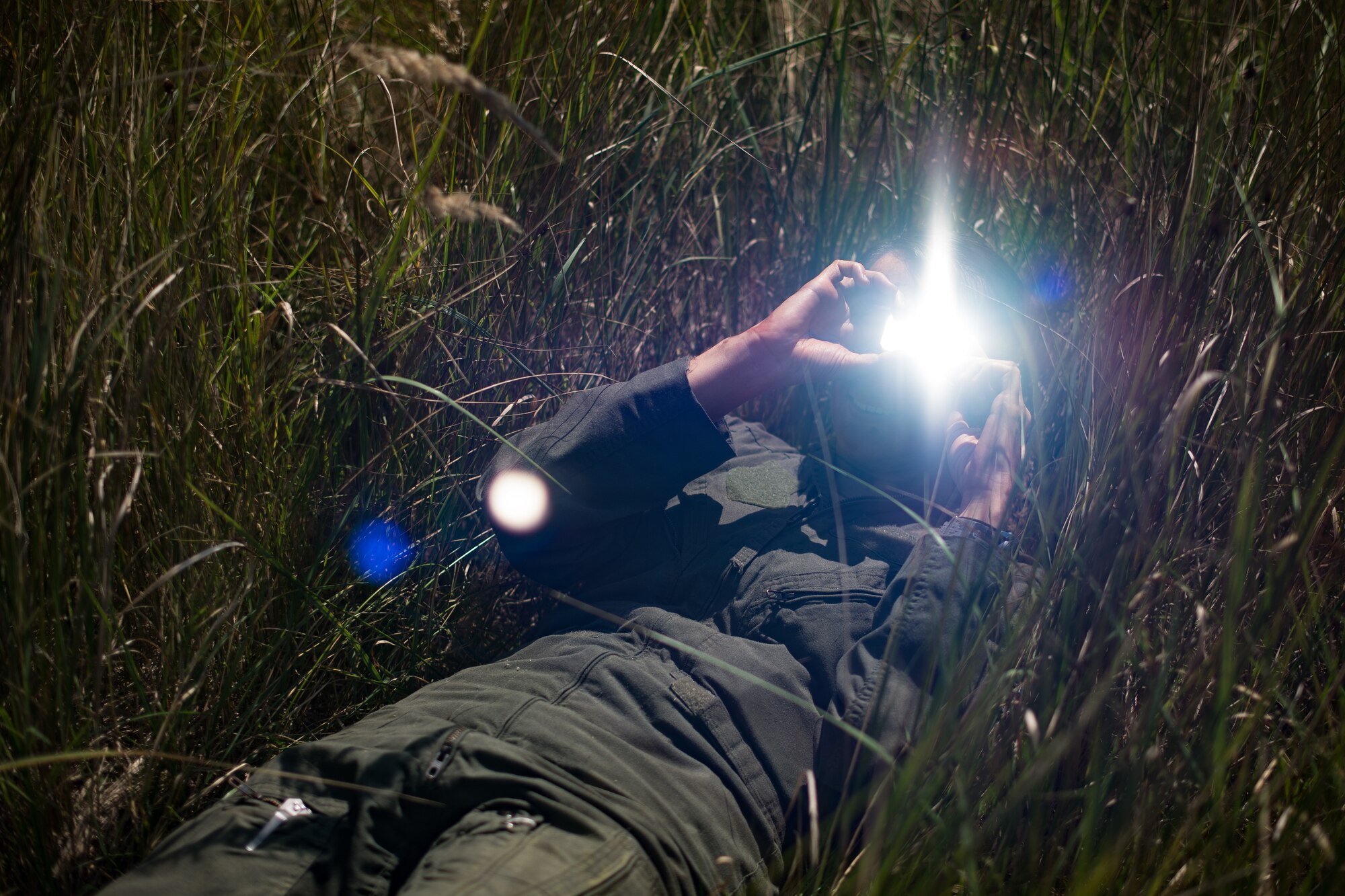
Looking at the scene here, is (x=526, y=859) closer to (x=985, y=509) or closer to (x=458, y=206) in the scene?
(x=458, y=206)

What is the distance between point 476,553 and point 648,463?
0.40 m

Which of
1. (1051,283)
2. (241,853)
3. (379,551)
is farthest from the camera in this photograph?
(1051,283)

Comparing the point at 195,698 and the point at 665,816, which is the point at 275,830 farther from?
the point at 665,816

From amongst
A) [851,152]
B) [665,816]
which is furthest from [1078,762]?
[851,152]

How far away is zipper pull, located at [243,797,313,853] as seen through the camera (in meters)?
0.98

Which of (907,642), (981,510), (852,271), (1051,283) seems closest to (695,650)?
(907,642)

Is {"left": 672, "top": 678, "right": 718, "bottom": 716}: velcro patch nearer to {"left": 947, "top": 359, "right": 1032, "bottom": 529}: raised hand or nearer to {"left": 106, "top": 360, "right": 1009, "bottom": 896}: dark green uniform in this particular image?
{"left": 106, "top": 360, "right": 1009, "bottom": 896}: dark green uniform

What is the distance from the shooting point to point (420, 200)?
1.46m

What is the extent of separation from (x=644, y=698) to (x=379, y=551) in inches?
21.9

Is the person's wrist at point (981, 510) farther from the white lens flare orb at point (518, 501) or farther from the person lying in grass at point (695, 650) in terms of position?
the white lens flare orb at point (518, 501)

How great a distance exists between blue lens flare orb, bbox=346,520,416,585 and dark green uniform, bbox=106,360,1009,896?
0.18m

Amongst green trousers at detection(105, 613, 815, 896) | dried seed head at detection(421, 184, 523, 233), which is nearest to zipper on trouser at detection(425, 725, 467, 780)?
green trousers at detection(105, 613, 815, 896)

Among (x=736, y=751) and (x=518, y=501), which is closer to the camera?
(x=736, y=751)

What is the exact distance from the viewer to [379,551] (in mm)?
1485
